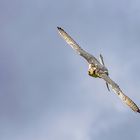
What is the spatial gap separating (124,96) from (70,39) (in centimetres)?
1955

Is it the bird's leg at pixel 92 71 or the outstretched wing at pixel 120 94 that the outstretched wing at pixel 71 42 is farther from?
the outstretched wing at pixel 120 94

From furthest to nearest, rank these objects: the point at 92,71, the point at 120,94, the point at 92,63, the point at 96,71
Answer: the point at 92,63 → the point at 92,71 → the point at 96,71 → the point at 120,94

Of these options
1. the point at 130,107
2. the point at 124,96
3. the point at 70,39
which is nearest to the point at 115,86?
the point at 124,96

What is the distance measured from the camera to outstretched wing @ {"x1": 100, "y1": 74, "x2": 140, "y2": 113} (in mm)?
61844

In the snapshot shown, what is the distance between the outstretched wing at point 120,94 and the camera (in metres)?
61.8

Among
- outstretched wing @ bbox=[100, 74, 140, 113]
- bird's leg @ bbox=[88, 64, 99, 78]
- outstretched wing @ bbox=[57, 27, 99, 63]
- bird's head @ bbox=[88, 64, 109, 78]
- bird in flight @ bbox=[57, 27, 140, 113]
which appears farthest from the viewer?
outstretched wing @ bbox=[57, 27, 99, 63]

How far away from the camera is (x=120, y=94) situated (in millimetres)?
67688

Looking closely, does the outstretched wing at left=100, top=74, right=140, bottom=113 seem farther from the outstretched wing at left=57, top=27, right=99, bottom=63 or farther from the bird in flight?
the outstretched wing at left=57, top=27, right=99, bottom=63

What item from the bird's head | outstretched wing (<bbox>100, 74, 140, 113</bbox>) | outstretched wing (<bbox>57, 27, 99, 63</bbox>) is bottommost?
outstretched wing (<bbox>100, 74, 140, 113</bbox>)

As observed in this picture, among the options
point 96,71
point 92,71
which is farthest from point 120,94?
point 92,71

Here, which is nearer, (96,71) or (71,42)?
(96,71)

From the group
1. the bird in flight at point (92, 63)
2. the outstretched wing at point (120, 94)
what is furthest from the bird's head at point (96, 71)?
the outstretched wing at point (120, 94)

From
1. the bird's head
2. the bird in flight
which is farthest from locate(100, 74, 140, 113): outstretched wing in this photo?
the bird's head

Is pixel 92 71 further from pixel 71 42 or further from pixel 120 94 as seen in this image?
pixel 120 94
